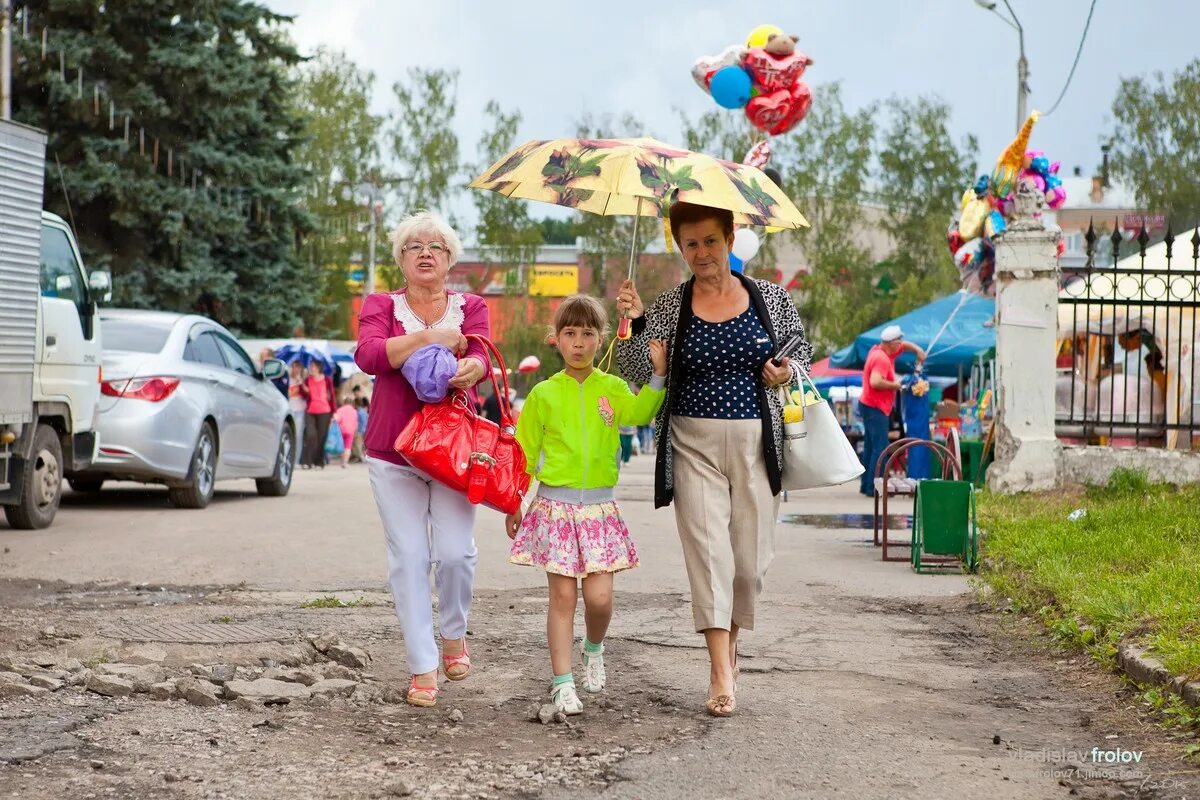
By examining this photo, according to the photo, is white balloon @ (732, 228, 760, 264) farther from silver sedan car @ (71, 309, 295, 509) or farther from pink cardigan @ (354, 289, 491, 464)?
pink cardigan @ (354, 289, 491, 464)

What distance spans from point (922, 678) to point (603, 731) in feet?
6.15

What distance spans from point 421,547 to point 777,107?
A: 11359 millimetres

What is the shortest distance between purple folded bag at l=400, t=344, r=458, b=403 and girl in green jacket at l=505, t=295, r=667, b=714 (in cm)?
33

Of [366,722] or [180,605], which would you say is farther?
[180,605]

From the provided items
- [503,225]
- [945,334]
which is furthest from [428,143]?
[945,334]

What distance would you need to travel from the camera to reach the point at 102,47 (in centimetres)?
2831

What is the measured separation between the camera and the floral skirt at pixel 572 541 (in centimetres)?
576

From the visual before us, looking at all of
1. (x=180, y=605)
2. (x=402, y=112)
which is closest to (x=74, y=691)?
(x=180, y=605)

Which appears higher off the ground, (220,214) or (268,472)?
(220,214)

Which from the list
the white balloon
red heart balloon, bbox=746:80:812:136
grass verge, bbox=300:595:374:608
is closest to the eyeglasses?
grass verge, bbox=300:595:374:608

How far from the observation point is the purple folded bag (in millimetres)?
5715

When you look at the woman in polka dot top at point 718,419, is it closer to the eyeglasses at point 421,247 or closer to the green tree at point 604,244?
the eyeglasses at point 421,247

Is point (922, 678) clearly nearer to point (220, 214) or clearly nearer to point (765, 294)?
point (765, 294)

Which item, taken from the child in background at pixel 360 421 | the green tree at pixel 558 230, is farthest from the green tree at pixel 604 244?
the child in background at pixel 360 421
